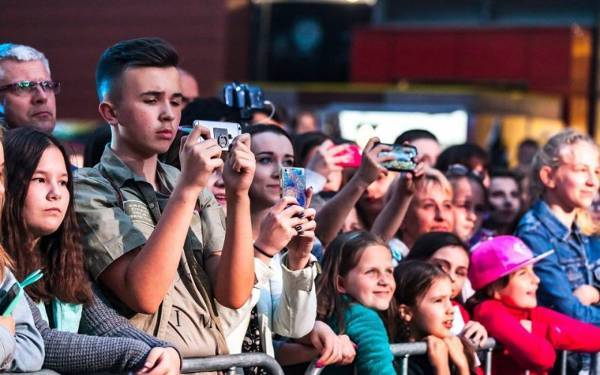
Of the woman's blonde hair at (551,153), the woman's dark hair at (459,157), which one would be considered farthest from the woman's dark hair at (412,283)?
the woman's dark hair at (459,157)

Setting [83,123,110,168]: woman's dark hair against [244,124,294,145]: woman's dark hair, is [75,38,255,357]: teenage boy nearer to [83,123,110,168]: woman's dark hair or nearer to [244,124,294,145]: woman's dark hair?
Answer: [83,123,110,168]: woman's dark hair

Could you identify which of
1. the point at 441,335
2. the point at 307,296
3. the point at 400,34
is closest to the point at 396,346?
the point at 441,335

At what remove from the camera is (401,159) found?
629 cm

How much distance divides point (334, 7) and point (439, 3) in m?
2.13

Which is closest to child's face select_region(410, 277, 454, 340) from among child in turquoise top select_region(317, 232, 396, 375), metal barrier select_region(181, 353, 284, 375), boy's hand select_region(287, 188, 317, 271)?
child in turquoise top select_region(317, 232, 396, 375)

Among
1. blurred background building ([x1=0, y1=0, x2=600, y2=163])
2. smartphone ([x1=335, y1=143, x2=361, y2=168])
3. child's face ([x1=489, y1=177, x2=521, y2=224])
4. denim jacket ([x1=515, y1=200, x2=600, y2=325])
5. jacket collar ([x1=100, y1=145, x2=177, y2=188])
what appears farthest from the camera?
blurred background building ([x1=0, y1=0, x2=600, y2=163])

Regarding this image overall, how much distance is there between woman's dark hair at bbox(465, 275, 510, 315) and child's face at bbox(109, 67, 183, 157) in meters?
2.41

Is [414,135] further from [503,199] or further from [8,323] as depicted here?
[8,323]

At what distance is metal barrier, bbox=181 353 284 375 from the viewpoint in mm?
4582

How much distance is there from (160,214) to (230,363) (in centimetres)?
58

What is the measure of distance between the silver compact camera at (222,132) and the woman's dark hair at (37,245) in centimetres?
54

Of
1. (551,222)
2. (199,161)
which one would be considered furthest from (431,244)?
(199,161)

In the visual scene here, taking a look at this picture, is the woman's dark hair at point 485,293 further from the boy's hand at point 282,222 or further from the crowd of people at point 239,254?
the boy's hand at point 282,222

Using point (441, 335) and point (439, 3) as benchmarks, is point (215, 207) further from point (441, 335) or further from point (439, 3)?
point (439, 3)
